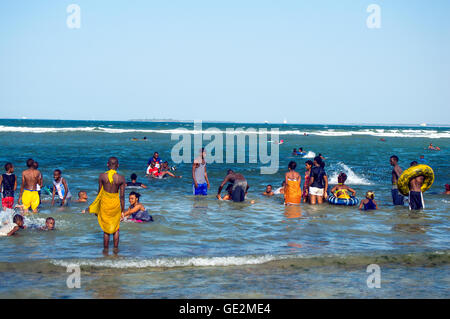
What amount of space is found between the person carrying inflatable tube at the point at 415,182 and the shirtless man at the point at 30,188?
37.5 feet

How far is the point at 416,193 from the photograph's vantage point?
1491 cm

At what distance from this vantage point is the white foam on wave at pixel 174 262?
8789 mm

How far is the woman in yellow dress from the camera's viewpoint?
1511 cm

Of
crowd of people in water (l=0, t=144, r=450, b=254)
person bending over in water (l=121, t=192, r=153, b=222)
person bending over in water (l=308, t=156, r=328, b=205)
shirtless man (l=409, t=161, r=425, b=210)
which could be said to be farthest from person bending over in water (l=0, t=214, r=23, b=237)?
shirtless man (l=409, t=161, r=425, b=210)

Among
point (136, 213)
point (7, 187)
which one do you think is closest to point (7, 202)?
point (7, 187)

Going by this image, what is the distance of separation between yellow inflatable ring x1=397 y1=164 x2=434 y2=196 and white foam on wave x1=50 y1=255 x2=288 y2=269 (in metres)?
7.19

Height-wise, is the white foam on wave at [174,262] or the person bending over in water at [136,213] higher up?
the person bending over in water at [136,213]

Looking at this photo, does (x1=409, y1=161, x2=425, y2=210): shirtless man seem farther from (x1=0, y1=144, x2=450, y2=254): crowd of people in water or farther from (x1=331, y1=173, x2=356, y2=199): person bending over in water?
(x1=331, y1=173, x2=356, y2=199): person bending over in water

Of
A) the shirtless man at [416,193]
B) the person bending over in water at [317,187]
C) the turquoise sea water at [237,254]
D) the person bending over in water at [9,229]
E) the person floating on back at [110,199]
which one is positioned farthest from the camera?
the person bending over in water at [317,187]

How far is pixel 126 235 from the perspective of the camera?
11.2 meters

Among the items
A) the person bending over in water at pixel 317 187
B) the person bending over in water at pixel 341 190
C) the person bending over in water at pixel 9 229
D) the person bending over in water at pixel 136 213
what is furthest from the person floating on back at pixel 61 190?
the person bending over in water at pixel 341 190

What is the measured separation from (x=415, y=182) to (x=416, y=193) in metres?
0.42

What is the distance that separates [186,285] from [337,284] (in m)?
2.70

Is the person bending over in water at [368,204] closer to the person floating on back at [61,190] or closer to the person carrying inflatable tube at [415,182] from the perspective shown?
the person carrying inflatable tube at [415,182]
